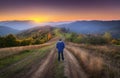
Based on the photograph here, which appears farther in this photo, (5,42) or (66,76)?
(5,42)

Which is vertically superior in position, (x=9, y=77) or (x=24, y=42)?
(x=9, y=77)

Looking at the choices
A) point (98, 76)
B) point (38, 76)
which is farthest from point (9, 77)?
point (98, 76)

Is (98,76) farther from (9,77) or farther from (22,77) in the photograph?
(9,77)

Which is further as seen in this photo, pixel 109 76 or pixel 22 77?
pixel 22 77

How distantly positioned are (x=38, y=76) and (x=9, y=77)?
205cm

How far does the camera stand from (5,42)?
113 meters

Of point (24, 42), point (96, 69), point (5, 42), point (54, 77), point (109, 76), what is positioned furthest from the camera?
point (24, 42)

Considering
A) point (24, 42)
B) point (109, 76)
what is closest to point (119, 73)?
point (109, 76)

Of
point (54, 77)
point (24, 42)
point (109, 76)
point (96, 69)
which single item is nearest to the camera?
point (109, 76)

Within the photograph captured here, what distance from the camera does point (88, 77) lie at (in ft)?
50.5

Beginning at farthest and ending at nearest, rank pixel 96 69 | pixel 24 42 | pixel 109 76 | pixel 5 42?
pixel 24 42
pixel 5 42
pixel 96 69
pixel 109 76

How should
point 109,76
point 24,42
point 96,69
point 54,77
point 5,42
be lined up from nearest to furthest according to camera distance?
point 109,76, point 54,77, point 96,69, point 5,42, point 24,42

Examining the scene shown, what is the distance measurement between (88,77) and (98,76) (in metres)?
0.71

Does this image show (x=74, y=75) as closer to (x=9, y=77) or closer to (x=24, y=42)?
(x=9, y=77)
